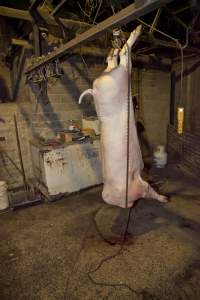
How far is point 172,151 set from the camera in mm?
6055

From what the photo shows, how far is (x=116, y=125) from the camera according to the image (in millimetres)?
2488

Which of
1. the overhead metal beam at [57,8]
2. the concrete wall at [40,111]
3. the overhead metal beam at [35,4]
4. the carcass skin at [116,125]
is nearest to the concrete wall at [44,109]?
the concrete wall at [40,111]

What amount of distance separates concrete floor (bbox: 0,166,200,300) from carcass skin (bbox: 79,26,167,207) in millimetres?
623

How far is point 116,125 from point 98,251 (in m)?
1.54

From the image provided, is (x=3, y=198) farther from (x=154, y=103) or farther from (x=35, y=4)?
(x=154, y=103)

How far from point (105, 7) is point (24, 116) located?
2.49 m

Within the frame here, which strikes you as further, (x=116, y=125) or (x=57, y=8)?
(x=57, y=8)

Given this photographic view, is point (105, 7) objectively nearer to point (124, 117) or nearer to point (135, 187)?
point (124, 117)

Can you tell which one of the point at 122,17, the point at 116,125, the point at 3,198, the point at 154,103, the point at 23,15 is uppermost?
the point at 23,15

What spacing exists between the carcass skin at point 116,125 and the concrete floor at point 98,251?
62 cm

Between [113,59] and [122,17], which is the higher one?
[122,17]

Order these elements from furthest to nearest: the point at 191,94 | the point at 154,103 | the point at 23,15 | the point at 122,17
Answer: the point at 154,103 → the point at 191,94 → the point at 23,15 → the point at 122,17

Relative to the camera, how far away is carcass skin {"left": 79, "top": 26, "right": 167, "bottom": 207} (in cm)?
236

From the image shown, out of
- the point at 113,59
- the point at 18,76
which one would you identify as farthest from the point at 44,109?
the point at 113,59
